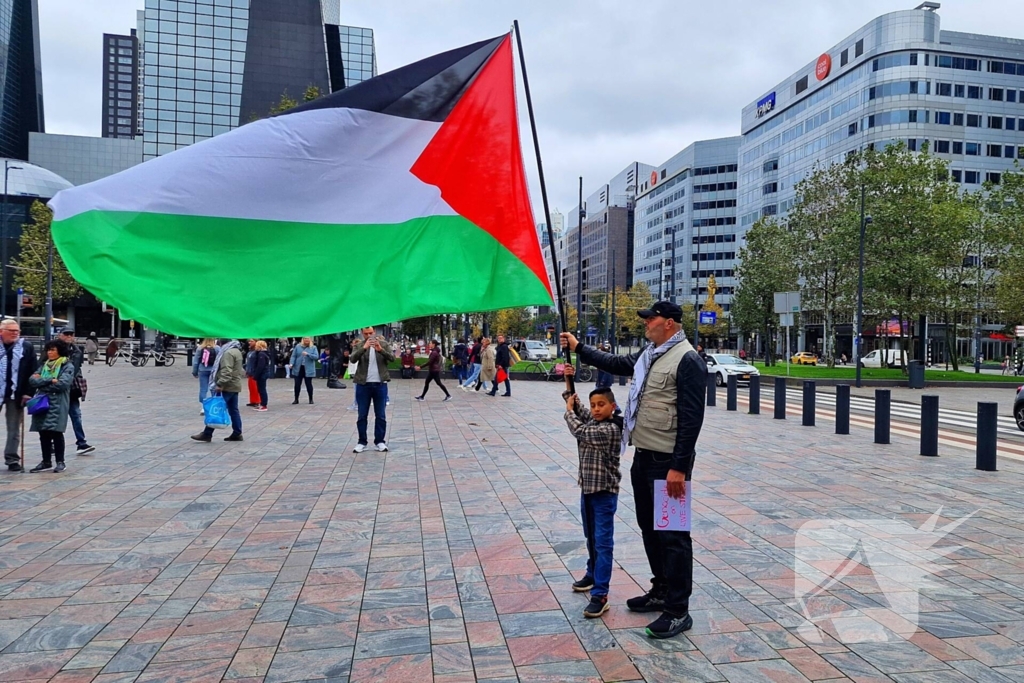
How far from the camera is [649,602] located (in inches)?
183

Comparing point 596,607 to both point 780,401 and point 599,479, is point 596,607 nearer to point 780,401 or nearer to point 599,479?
point 599,479

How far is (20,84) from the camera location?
15325cm

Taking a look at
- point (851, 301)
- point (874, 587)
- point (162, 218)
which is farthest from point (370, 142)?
point (851, 301)

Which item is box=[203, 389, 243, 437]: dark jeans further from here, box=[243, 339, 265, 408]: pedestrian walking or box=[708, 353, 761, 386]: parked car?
box=[708, 353, 761, 386]: parked car

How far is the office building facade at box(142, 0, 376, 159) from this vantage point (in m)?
71.8

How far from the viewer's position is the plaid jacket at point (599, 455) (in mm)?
4586

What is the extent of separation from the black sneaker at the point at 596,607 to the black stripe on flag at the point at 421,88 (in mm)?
3458

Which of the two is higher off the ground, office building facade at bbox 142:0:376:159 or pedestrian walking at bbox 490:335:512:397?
office building facade at bbox 142:0:376:159

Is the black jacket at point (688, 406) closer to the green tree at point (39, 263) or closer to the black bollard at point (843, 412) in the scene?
the black bollard at point (843, 412)

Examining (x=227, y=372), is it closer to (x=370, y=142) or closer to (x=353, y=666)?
(x=370, y=142)

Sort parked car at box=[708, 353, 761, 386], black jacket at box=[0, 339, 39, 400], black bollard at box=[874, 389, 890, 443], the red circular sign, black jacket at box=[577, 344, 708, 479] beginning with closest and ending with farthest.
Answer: black jacket at box=[577, 344, 708, 479], black jacket at box=[0, 339, 39, 400], black bollard at box=[874, 389, 890, 443], parked car at box=[708, 353, 761, 386], the red circular sign

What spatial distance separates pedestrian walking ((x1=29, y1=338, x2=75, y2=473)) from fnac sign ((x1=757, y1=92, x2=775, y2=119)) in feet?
299

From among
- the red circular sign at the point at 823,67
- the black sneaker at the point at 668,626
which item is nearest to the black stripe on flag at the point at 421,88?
the black sneaker at the point at 668,626

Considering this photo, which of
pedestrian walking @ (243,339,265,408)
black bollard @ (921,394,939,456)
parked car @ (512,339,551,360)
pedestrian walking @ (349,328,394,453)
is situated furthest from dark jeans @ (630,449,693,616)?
parked car @ (512,339,551,360)
